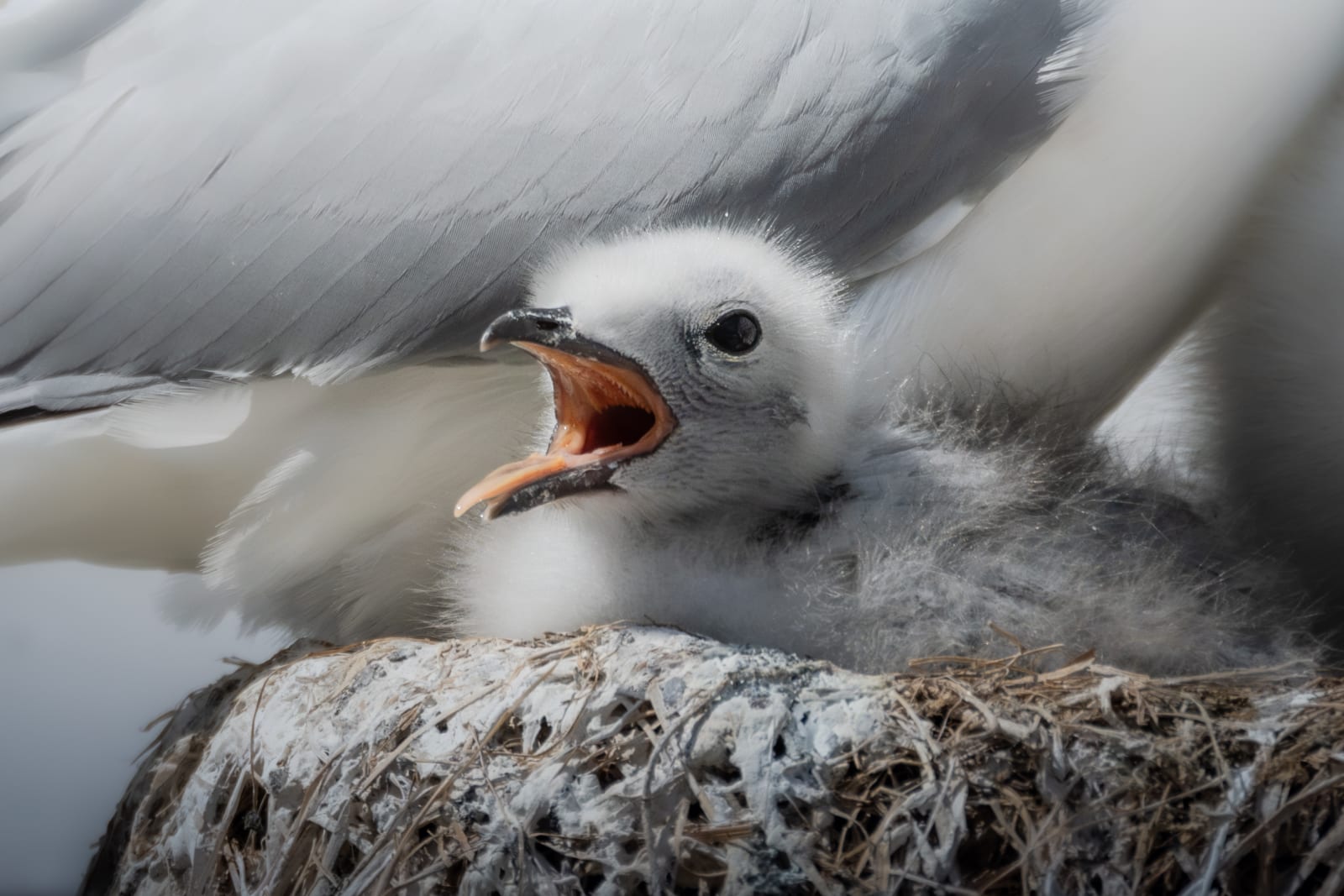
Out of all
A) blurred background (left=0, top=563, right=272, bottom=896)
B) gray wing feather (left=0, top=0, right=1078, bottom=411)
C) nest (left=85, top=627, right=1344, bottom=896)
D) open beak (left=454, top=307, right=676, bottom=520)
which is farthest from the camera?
blurred background (left=0, top=563, right=272, bottom=896)

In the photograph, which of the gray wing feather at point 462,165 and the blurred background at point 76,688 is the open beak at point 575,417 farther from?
the blurred background at point 76,688

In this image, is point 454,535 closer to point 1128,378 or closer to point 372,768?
point 372,768

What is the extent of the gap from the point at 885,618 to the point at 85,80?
2.41 feet

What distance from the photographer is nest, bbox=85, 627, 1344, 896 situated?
0.63 m

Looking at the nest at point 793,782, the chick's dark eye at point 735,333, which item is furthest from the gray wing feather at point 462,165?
the nest at point 793,782

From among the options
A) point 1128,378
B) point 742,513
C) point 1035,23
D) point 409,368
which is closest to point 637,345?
point 742,513

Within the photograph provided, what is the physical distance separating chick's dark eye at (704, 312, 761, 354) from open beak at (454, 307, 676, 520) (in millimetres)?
52

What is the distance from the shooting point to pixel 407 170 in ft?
3.16

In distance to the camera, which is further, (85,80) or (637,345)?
(85,80)

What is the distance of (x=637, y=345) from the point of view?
33.3 inches

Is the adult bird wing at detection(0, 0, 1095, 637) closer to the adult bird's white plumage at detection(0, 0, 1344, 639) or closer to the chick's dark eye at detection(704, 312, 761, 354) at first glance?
the adult bird's white plumage at detection(0, 0, 1344, 639)

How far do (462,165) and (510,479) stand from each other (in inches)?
10.3

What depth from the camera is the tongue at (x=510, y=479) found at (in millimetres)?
814

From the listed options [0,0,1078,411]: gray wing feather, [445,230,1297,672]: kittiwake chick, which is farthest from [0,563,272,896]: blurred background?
[445,230,1297,672]: kittiwake chick
